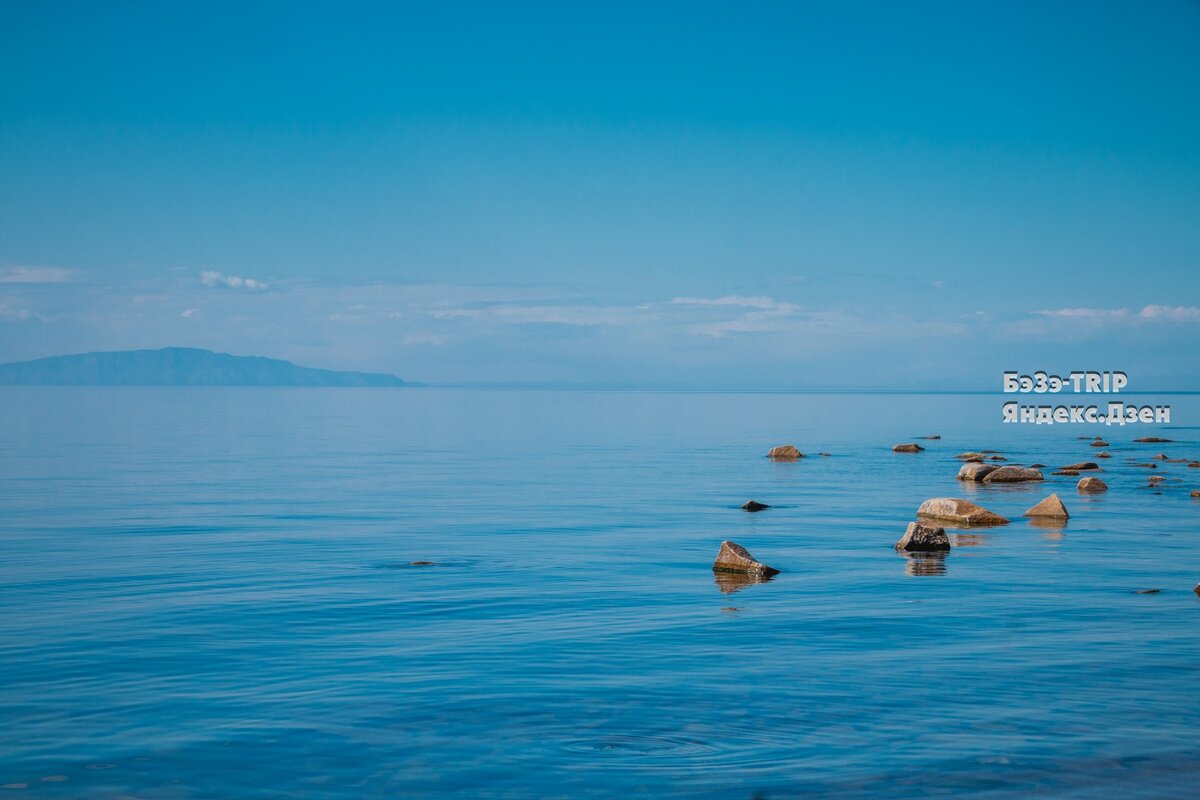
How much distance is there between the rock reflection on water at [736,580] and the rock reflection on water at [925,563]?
3730 mm

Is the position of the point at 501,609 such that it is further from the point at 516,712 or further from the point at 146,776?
the point at 146,776

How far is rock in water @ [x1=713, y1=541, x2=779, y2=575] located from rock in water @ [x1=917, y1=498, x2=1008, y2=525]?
40.5ft

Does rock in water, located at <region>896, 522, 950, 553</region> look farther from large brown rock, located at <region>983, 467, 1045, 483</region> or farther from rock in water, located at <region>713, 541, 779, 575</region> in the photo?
large brown rock, located at <region>983, 467, 1045, 483</region>

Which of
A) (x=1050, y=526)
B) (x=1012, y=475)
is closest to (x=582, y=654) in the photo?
(x=1050, y=526)

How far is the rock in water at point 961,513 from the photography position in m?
32.8

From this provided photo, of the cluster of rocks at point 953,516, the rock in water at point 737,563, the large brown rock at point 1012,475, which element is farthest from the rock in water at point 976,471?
the rock in water at point 737,563

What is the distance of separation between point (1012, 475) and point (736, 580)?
106 ft

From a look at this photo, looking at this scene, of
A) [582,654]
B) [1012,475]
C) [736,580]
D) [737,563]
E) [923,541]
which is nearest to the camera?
[582,654]

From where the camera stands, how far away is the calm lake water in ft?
34.8

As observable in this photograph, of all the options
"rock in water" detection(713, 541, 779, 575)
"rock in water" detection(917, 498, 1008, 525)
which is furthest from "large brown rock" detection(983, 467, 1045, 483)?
"rock in water" detection(713, 541, 779, 575)

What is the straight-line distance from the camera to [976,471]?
164 feet

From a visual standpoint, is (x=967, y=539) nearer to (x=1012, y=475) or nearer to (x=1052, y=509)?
(x=1052, y=509)

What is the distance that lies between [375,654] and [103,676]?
12.5ft

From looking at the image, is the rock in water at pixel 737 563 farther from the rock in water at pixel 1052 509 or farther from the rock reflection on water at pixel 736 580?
the rock in water at pixel 1052 509
